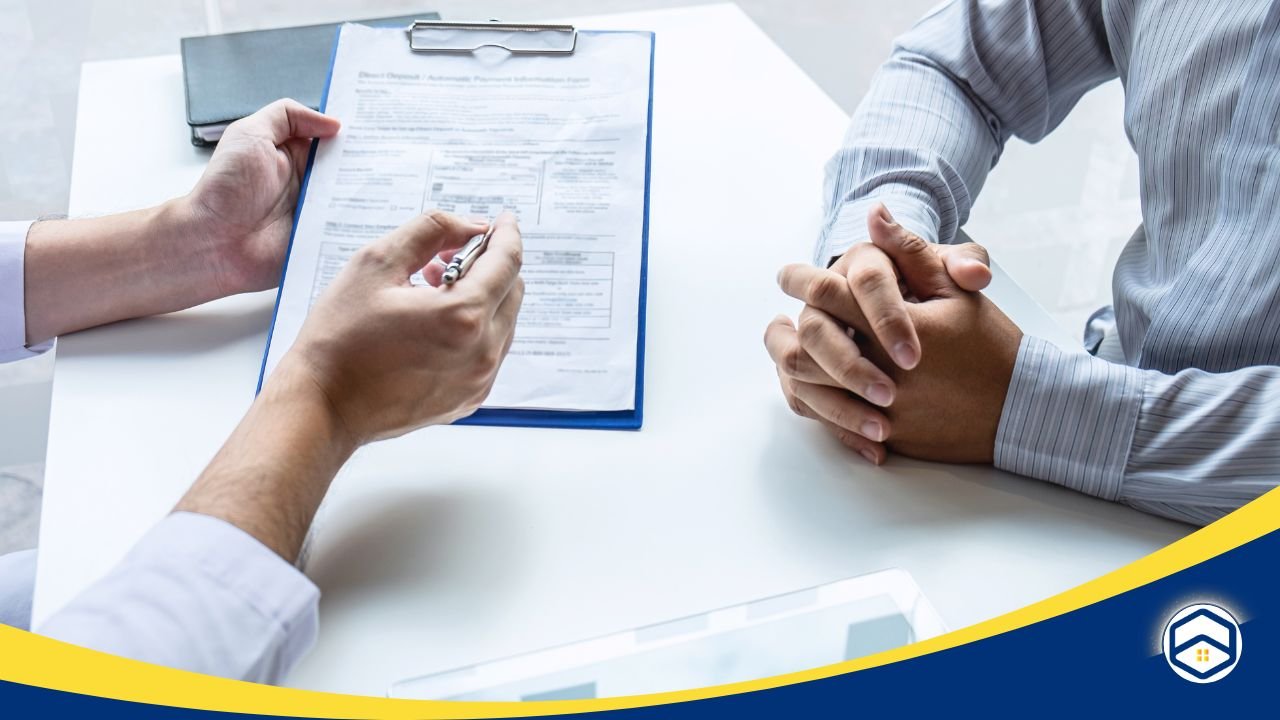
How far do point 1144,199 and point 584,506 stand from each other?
607 millimetres

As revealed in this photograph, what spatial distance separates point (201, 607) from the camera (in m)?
0.59

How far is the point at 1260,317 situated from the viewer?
32.3 inches

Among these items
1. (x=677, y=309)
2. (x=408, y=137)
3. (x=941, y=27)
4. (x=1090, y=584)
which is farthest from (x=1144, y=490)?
(x=408, y=137)

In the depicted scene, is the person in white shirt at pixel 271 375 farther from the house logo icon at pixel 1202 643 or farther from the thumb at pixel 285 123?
the house logo icon at pixel 1202 643

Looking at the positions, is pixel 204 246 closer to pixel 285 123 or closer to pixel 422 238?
pixel 285 123

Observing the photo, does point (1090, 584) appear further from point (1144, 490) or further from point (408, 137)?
point (408, 137)

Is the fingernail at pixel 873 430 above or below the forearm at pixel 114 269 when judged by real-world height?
below

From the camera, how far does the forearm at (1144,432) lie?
74 cm

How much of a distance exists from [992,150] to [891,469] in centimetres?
48

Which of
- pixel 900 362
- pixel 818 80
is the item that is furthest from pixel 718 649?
pixel 818 80

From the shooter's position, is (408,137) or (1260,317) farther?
(408,137)

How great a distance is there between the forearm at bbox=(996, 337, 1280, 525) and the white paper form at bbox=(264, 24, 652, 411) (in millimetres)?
305

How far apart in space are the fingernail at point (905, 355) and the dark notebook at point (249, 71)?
2.28 ft

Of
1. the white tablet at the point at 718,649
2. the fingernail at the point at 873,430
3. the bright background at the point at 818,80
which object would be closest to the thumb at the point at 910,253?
the fingernail at the point at 873,430
